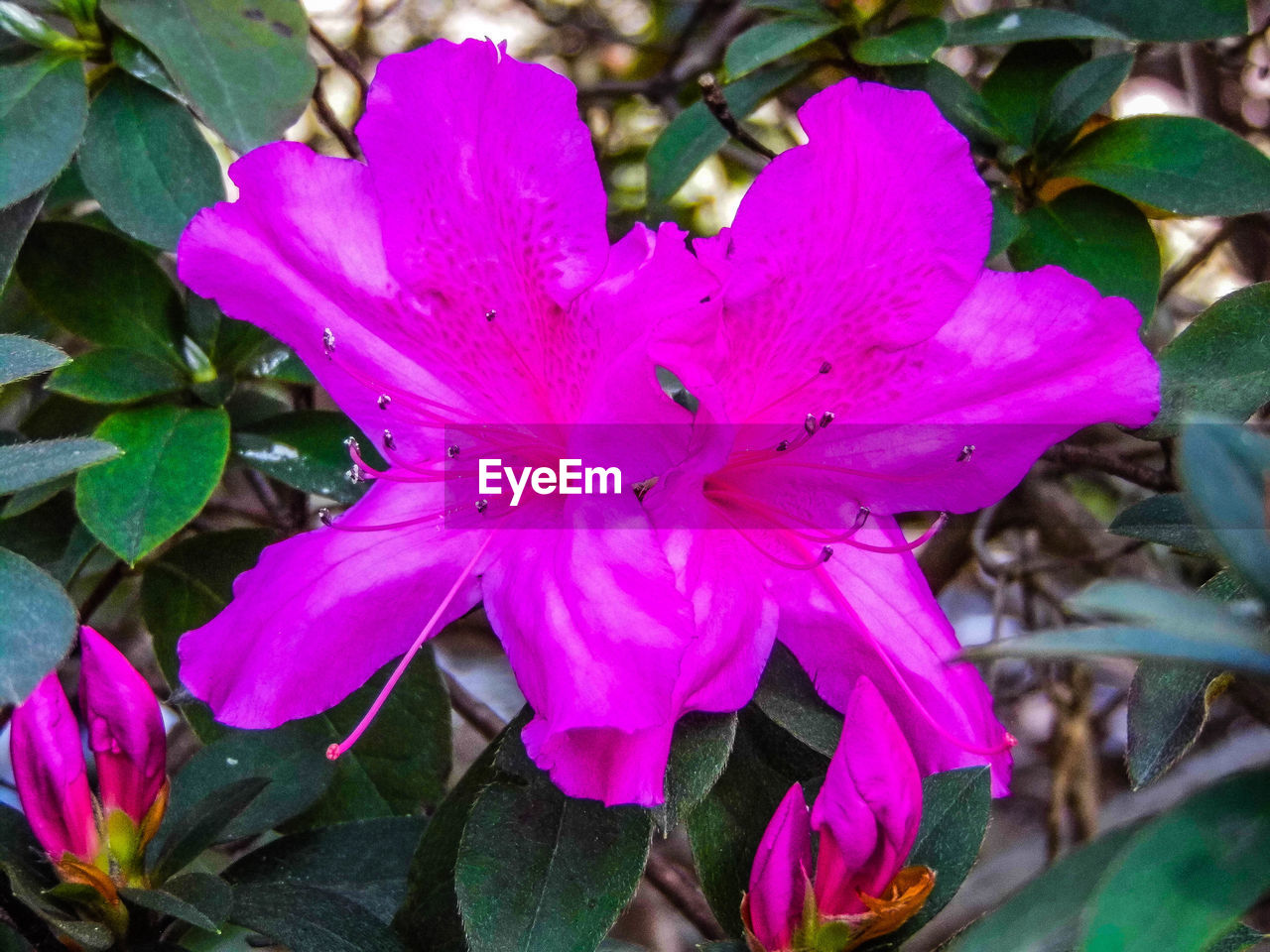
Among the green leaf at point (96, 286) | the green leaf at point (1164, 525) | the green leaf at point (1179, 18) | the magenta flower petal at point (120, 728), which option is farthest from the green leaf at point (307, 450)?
the green leaf at point (1179, 18)

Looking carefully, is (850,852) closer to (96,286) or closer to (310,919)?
(310,919)

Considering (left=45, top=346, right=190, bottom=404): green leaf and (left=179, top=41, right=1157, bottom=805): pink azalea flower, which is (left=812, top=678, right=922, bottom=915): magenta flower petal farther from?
(left=45, top=346, right=190, bottom=404): green leaf

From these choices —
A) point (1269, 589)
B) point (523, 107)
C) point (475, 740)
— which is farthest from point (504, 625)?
point (475, 740)

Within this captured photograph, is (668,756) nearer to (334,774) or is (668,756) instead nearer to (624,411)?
(624,411)

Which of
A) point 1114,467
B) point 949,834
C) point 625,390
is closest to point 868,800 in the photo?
point 949,834

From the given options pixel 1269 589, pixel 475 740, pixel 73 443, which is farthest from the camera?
pixel 475 740
